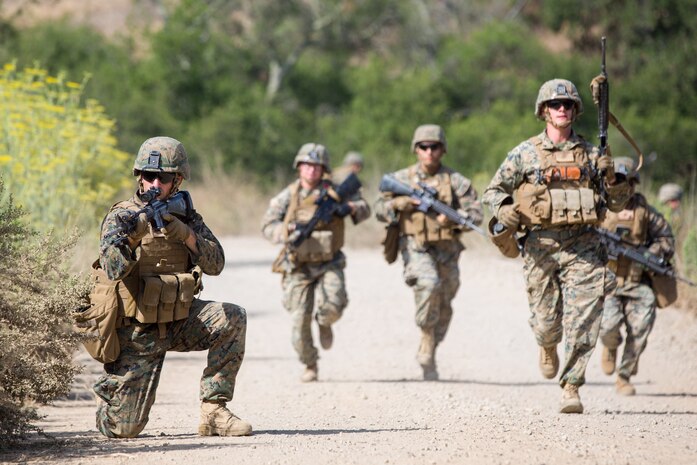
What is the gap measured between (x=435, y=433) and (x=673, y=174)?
76.1ft

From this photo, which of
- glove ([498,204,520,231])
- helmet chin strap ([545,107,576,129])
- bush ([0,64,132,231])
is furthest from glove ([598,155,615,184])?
bush ([0,64,132,231])

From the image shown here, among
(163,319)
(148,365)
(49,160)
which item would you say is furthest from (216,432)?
(49,160)

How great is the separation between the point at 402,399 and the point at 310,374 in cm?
174

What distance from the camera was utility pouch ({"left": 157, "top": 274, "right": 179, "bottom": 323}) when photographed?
6984 millimetres

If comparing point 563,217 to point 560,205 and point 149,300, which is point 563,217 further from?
point 149,300

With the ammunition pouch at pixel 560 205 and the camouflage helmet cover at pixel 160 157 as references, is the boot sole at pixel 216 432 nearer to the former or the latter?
the camouflage helmet cover at pixel 160 157

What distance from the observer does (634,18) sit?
32938 mm

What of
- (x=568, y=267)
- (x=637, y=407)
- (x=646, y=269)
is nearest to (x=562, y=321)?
(x=568, y=267)

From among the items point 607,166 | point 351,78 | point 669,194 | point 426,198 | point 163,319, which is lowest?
point 163,319

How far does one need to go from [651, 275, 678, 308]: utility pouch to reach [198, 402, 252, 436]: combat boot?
4906 mm

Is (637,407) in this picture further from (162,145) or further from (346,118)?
(346,118)

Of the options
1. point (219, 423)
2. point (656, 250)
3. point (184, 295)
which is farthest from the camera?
point (656, 250)

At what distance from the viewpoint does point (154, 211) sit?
271 inches

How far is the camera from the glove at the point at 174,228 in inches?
272
